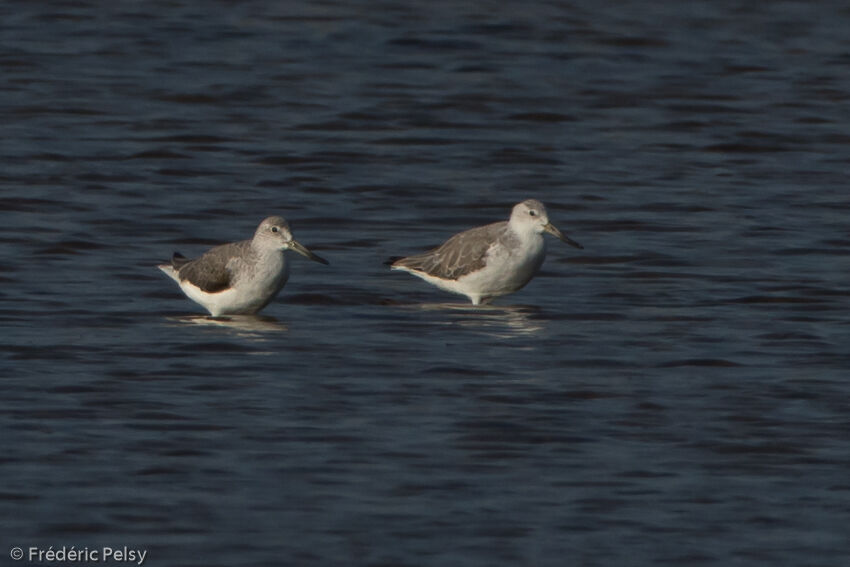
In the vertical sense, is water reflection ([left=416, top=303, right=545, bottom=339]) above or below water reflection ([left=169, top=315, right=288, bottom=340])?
below

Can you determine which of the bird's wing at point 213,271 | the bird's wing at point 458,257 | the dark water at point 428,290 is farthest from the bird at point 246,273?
the bird's wing at point 458,257

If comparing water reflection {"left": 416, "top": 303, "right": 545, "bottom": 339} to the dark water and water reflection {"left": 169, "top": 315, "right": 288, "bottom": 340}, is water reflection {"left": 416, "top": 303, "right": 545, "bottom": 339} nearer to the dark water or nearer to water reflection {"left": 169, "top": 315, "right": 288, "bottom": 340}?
the dark water

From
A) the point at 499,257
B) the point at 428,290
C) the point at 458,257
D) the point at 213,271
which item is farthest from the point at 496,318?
the point at 213,271

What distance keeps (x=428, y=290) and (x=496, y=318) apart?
1561 millimetres

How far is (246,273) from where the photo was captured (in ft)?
48.7

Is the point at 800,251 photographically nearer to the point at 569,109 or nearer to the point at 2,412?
the point at 569,109

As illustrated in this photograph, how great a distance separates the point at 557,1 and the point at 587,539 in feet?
71.8

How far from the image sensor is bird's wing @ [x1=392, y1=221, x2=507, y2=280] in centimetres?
1579

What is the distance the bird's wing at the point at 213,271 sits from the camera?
15.0 metres

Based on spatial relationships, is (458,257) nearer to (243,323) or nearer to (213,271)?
(243,323)

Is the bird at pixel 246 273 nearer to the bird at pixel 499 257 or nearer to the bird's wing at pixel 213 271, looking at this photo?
the bird's wing at pixel 213 271

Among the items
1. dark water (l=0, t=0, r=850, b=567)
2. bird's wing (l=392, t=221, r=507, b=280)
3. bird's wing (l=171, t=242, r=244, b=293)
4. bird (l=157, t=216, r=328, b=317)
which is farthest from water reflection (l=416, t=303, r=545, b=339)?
bird's wing (l=171, t=242, r=244, b=293)

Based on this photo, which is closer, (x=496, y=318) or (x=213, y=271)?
(x=213, y=271)

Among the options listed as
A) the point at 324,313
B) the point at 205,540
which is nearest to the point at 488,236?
the point at 324,313
